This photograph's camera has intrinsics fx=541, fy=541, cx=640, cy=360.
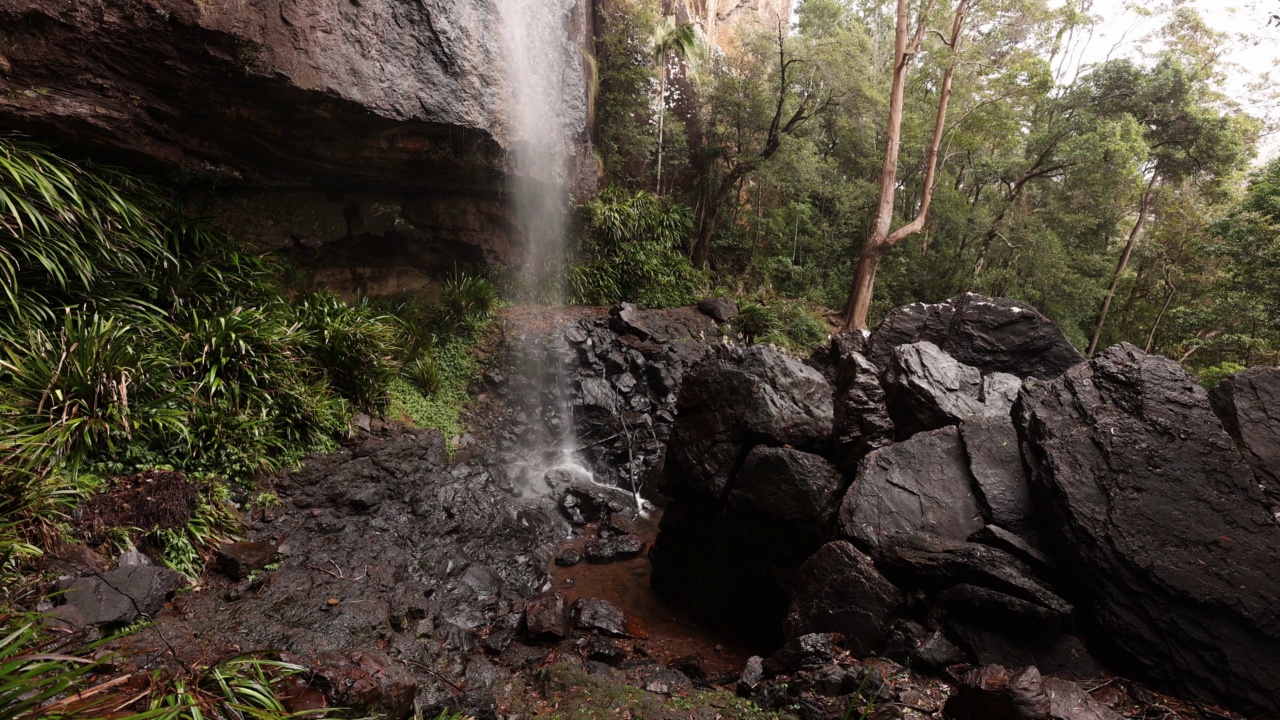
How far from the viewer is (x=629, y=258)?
11.9m

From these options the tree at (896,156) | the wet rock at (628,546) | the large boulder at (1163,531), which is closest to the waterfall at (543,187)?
the wet rock at (628,546)

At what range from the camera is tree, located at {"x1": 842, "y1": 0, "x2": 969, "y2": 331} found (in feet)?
37.7

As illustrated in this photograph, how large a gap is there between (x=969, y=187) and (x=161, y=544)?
22.0 metres

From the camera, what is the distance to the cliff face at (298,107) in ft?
16.1

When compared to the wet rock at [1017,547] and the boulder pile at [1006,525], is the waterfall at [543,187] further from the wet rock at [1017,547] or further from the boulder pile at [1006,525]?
the wet rock at [1017,547]

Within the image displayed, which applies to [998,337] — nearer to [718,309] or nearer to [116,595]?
[718,309]

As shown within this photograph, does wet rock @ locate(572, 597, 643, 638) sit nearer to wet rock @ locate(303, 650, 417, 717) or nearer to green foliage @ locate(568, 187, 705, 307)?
wet rock @ locate(303, 650, 417, 717)

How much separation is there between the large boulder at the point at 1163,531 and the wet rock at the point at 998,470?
142mm

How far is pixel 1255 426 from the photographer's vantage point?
11.4 feet

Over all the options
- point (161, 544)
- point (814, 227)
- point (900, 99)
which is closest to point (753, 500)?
point (161, 544)

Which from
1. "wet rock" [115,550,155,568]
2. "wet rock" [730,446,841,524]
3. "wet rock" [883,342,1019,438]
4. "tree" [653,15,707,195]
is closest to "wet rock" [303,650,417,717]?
"wet rock" [115,550,155,568]

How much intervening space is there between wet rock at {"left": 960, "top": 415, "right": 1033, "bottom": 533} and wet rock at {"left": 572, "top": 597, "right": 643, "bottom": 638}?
10.4 feet

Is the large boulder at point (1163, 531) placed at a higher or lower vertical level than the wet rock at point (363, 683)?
higher

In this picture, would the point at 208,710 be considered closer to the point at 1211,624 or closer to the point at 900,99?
the point at 1211,624
